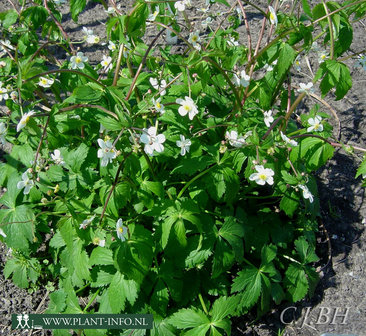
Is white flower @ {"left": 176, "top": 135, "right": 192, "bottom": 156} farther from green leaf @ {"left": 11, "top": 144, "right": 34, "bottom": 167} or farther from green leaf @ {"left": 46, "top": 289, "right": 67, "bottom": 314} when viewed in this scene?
green leaf @ {"left": 46, "top": 289, "right": 67, "bottom": 314}

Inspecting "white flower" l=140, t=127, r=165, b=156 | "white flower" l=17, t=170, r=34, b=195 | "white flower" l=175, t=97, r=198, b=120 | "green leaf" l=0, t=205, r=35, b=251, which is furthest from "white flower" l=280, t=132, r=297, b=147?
"green leaf" l=0, t=205, r=35, b=251

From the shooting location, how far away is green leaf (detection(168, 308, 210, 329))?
233 centimetres

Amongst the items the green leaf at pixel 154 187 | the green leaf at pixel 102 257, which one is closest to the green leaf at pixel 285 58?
the green leaf at pixel 154 187

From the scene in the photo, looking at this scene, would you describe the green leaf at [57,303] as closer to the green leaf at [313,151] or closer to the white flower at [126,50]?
the white flower at [126,50]

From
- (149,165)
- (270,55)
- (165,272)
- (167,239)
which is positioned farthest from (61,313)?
(270,55)

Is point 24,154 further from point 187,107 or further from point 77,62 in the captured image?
point 187,107

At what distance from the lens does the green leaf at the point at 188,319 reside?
233cm

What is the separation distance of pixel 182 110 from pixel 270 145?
50 centimetres

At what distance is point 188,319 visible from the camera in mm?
2354

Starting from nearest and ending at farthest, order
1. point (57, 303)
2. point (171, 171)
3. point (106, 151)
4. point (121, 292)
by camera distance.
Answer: point (106, 151)
point (121, 292)
point (171, 171)
point (57, 303)

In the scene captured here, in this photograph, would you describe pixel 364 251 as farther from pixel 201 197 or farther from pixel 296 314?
pixel 201 197

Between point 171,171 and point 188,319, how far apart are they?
0.84 meters

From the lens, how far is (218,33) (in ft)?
9.05

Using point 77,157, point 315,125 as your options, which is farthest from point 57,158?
point 315,125
